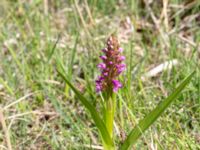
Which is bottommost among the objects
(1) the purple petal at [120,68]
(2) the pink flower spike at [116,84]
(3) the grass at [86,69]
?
(3) the grass at [86,69]

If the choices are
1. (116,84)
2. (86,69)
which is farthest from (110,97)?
(86,69)

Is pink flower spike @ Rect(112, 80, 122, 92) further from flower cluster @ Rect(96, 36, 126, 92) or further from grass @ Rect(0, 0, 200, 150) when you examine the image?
grass @ Rect(0, 0, 200, 150)

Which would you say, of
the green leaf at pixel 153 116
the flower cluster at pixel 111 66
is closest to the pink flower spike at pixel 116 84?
the flower cluster at pixel 111 66

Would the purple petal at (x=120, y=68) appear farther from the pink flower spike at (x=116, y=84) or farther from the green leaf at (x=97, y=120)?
the green leaf at (x=97, y=120)

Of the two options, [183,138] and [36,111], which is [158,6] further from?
[183,138]

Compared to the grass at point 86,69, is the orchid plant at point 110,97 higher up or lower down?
higher up

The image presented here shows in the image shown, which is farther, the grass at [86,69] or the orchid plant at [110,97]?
the grass at [86,69]

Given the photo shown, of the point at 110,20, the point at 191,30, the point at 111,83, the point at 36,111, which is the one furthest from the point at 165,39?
the point at 111,83
